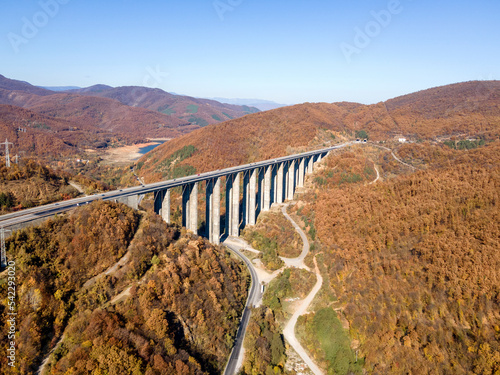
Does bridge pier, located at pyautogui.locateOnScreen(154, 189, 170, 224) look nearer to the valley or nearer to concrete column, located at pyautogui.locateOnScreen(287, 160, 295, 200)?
the valley

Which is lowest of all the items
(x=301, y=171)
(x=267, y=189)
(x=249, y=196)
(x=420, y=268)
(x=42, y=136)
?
(x=420, y=268)

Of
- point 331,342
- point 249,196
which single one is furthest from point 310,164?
point 331,342

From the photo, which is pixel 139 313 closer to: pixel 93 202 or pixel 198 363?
pixel 198 363

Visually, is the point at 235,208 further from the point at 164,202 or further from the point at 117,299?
the point at 117,299

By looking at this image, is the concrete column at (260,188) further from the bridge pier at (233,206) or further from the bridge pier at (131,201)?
the bridge pier at (131,201)

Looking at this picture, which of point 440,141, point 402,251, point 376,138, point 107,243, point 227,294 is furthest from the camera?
point 376,138

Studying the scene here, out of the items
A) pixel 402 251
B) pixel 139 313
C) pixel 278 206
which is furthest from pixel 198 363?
pixel 278 206
